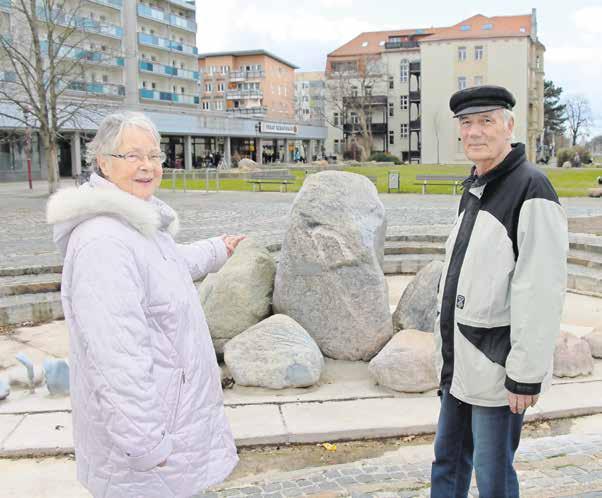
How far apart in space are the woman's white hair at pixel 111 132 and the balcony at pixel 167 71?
56.9 meters

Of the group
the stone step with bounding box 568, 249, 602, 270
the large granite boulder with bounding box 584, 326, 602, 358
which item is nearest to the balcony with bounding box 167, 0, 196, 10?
the stone step with bounding box 568, 249, 602, 270

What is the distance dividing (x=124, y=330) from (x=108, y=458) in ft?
1.56

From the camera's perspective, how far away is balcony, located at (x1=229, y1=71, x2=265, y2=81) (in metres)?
88.8

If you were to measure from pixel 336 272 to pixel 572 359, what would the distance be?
84.8 inches

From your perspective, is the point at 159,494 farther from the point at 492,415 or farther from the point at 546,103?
the point at 546,103

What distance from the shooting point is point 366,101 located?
2904 inches

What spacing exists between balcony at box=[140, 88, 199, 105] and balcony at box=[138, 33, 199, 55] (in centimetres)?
414

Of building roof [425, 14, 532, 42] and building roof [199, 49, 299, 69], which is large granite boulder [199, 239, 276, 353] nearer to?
building roof [425, 14, 532, 42]

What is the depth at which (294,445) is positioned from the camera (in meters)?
4.60

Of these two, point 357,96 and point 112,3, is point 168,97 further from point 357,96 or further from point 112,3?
point 357,96

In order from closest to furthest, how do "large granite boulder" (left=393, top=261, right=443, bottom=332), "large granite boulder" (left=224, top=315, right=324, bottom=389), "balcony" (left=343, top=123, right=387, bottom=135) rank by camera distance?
"large granite boulder" (left=224, top=315, right=324, bottom=389) < "large granite boulder" (left=393, top=261, right=443, bottom=332) < "balcony" (left=343, top=123, right=387, bottom=135)

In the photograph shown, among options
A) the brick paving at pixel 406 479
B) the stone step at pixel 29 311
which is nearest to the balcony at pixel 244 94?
the stone step at pixel 29 311

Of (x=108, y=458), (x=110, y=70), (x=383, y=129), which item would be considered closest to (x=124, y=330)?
(x=108, y=458)

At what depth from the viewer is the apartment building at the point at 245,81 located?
291ft
